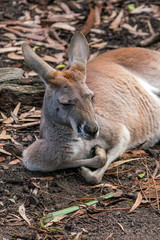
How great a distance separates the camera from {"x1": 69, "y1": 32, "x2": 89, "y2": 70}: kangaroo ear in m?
4.56

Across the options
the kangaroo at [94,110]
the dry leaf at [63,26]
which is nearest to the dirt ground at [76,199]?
the kangaroo at [94,110]

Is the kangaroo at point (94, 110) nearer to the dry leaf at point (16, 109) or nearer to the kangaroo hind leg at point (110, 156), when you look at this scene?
the kangaroo hind leg at point (110, 156)

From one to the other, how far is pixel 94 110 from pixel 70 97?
298mm

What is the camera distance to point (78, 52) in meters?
4.63

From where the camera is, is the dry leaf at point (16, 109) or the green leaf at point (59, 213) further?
the dry leaf at point (16, 109)

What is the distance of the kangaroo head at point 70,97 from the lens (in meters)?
3.97

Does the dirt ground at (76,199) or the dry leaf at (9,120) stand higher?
the dirt ground at (76,199)

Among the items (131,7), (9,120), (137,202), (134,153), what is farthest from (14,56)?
(137,202)

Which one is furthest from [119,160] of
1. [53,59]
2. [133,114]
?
[53,59]


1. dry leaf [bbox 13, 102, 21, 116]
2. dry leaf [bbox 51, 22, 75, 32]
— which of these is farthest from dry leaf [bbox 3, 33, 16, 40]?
dry leaf [bbox 13, 102, 21, 116]

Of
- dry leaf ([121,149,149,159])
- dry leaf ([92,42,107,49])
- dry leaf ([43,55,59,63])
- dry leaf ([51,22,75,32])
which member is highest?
dry leaf ([51,22,75,32])

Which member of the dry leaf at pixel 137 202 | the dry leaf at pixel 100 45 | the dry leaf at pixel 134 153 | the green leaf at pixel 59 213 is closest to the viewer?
the green leaf at pixel 59 213

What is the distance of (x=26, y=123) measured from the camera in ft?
19.0

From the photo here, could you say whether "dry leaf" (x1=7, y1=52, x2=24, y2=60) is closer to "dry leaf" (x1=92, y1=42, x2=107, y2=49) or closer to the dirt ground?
"dry leaf" (x1=92, y1=42, x2=107, y2=49)
